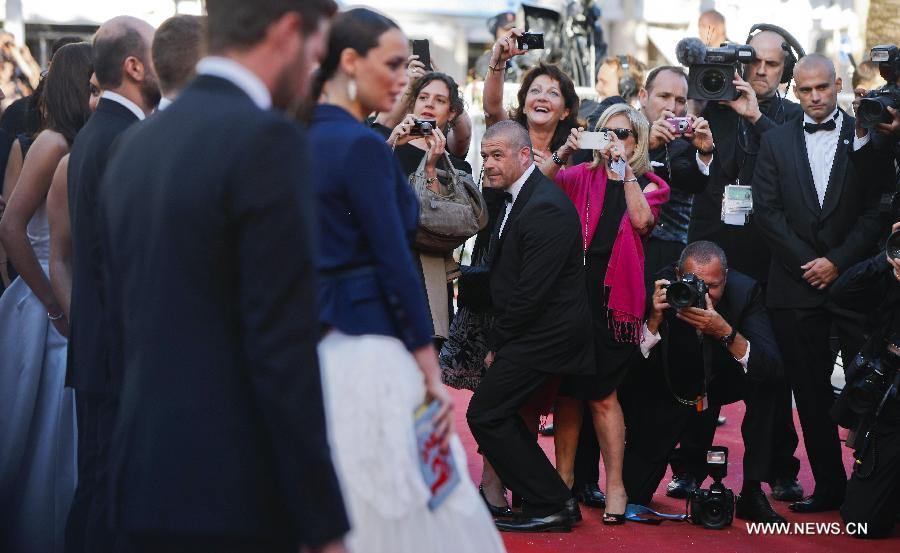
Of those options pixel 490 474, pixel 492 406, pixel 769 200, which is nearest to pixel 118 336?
pixel 492 406

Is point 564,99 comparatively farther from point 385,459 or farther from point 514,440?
point 385,459

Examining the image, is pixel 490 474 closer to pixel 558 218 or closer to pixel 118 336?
pixel 558 218

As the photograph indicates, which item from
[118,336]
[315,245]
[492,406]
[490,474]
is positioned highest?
[315,245]

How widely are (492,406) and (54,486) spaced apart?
1770 millimetres

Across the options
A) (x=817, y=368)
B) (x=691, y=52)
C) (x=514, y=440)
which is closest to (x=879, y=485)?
(x=817, y=368)

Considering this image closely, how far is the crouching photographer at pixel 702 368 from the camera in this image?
5.43 m

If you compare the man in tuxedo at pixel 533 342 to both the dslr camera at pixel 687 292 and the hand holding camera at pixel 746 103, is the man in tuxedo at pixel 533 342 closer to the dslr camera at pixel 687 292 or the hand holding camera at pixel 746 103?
the dslr camera at pixel 687 292

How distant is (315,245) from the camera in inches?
79.2

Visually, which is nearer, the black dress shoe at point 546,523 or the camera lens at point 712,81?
the black dress shoe at point 546,523

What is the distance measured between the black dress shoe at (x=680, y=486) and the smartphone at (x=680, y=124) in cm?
157

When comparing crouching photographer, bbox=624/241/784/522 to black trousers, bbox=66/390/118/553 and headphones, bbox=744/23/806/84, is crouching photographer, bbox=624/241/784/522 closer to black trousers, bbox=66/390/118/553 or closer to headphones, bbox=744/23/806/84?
headphones, bbox=744/23/806/84

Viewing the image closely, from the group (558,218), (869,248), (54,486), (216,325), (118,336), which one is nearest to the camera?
(216,325)

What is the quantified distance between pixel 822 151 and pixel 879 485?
1.55 metres

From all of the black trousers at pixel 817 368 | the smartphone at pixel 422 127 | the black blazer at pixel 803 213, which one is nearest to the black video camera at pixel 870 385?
the black trousers at pixel 817 368
